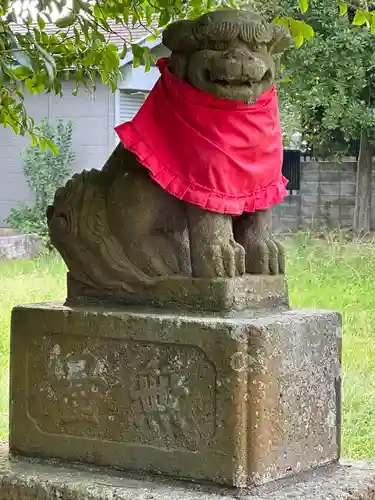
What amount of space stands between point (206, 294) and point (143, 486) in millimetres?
524

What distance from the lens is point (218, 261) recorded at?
260 cm

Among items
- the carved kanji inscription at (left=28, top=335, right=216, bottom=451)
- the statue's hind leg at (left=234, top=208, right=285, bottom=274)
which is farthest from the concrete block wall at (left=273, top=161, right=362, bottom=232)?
the carved kanji inscription at (left=28, top=335, right=216, bottom=451)

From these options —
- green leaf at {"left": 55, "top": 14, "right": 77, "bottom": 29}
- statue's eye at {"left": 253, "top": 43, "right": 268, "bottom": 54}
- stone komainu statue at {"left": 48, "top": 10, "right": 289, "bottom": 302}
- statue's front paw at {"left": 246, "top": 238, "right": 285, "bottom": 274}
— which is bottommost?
statue's front paw at {"left": 246, "top": 238, "right": 285, "bottom": 274}

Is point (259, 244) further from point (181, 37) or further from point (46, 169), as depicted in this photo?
point (46, 169)

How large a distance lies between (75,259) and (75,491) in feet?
2.17

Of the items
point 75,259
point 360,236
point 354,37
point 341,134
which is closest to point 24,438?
point 75,259

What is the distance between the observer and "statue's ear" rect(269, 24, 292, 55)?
8.78 ft

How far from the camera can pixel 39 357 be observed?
2799 millimetres

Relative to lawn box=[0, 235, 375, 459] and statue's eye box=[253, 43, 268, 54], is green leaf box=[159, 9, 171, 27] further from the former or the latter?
lawn box=[0, 235, 375, 459]

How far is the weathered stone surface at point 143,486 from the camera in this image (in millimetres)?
2488

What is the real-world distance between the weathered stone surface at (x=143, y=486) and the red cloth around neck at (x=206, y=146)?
0.73 meters

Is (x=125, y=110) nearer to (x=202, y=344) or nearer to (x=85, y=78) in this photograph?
(x=85, y=78)

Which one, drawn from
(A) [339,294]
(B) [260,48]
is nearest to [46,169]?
(A) [339,294]

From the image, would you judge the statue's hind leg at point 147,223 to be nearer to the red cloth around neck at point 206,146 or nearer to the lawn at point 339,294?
the red cloth around neck at point 206,146
